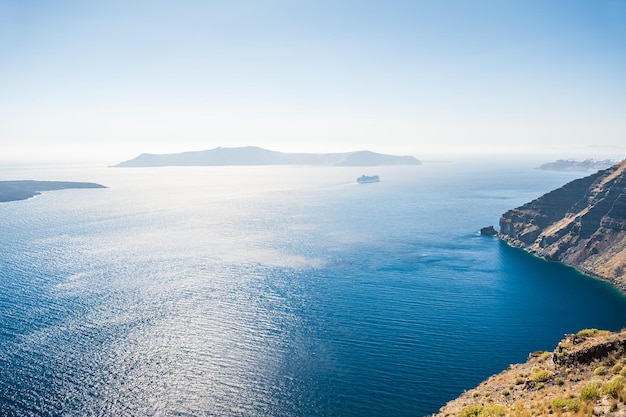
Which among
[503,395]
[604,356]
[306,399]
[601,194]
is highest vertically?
[601,194]

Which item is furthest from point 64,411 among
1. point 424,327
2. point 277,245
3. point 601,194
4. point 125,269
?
point 601,194

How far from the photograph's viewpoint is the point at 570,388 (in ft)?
117

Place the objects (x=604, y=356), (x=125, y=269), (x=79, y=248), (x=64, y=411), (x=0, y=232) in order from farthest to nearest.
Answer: (x=0, y=232) < (x=79, y=248) < (x=125, y=269) < (x=64, y=411) < (x=604, y=356)

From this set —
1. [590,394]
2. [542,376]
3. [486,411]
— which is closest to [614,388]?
[590,394]

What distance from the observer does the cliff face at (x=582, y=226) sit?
451ft

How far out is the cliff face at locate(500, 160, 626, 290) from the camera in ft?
451

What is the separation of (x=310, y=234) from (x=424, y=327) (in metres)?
111

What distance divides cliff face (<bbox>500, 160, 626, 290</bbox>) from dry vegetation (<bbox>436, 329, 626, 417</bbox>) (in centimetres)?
10007

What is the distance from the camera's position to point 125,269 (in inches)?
5374

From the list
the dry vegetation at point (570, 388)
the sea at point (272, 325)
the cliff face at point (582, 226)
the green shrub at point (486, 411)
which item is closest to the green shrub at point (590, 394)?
the dry vegetation at point (570, 388)

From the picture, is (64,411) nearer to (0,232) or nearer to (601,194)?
(0,232)

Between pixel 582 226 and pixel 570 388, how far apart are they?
477 feet

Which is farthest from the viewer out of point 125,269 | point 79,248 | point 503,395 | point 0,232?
point 0,232

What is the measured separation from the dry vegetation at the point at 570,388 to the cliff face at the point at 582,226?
100 meters
